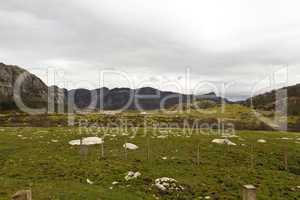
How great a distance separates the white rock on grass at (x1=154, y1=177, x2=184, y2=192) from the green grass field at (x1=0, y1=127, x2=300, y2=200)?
551 mm

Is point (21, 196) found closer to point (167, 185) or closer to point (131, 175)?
point (167, 185)

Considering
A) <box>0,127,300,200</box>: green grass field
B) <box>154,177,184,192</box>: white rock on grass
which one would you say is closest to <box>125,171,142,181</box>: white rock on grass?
<box>0,127,300,200</box>: green grass field

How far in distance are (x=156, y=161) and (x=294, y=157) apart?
2075 cm

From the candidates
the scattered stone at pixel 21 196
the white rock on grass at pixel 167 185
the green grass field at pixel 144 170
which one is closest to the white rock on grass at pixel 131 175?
the green grass field at pixel 144 170

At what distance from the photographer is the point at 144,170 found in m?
31.3

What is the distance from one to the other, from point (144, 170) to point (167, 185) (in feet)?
17.2

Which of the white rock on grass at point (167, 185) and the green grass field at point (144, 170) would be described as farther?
the white rock on grass at point (167, 185)

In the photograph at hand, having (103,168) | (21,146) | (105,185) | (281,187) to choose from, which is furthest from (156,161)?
(21,146)

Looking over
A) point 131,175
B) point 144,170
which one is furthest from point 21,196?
point 144,170

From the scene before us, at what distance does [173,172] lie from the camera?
3139 centimetres

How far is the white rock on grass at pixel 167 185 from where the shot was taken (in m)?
26.0

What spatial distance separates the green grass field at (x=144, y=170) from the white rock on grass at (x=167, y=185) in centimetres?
55

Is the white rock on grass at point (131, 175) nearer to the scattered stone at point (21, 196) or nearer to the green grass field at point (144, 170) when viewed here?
the green grass field at point (144, 170)

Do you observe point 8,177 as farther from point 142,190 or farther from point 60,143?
point 60,143
